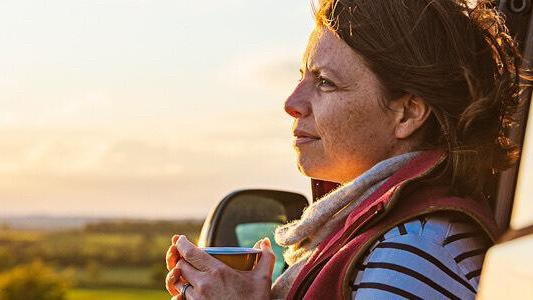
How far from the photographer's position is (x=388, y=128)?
123 inches

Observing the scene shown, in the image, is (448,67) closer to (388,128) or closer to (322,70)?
(388,128)

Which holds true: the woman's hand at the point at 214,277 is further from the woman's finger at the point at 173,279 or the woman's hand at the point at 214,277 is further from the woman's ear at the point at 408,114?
the woman's ear at the point at 408,114

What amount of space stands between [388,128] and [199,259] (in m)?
0.59

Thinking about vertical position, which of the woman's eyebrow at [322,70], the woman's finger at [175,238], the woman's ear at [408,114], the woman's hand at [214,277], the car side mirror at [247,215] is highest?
the woman's eyebrow at [322,70]

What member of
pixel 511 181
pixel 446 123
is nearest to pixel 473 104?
pixel 446 123

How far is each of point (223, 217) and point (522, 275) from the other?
10.2ft

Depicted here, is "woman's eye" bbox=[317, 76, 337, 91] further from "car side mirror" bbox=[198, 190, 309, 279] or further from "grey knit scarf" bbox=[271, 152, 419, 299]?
"car side mirror" bbox=[198, 190, 309, 279]

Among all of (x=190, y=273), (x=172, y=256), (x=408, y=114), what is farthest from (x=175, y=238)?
(x=408, y=114)

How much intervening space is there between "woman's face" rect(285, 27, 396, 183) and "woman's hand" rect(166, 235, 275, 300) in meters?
0.30

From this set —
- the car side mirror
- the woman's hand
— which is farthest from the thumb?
the car side mirror

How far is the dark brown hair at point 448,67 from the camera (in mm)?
3049

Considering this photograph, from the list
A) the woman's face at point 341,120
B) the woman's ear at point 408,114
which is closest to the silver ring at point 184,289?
the woman's face at point 341,120

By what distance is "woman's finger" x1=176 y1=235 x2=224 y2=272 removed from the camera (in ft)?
9.96

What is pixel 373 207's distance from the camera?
286cm
